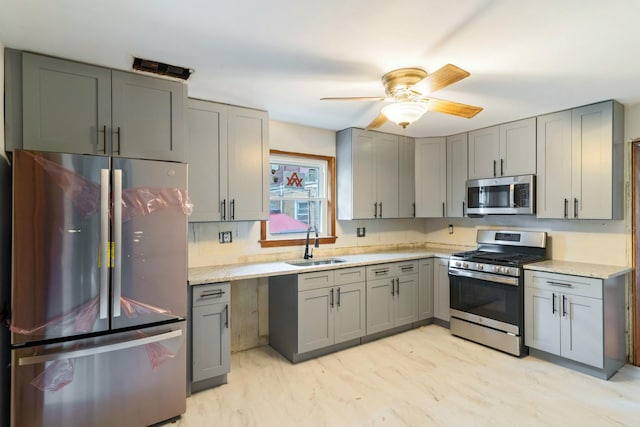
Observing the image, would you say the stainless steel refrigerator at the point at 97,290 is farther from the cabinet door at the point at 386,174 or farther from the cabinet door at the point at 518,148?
the cabinet door at the point at 518,148

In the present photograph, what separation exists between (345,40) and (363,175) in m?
2.11

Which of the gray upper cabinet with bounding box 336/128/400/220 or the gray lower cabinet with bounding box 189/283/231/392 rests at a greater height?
the gray upper cabinet with bounding box 336/128/400/220

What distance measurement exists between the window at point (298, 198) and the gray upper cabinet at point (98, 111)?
135 cm

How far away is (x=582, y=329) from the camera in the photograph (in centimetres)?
280

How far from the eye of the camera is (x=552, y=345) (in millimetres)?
2969

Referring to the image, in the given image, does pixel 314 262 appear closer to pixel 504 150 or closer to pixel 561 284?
pixel 561 284

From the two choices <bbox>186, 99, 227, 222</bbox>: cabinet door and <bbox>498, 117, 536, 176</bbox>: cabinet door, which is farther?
<bbox>498, 117, 536, 176</bbox>: cabinet door

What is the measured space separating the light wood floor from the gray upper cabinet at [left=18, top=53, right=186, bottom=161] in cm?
191

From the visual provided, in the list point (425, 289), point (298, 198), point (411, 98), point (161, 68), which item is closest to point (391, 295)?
point (425, 289)

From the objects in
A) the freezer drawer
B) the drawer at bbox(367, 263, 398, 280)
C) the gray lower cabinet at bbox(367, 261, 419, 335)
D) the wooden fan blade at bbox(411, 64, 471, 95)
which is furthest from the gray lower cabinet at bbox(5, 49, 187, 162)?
the gray lower cabinet at bbox(367, 261, 419, 335)

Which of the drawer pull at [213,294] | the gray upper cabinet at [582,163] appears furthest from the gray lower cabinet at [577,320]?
the drawer pull at [213,294]

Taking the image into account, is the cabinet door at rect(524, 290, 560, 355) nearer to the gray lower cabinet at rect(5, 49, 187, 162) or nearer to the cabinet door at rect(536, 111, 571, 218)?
the cabinet door at rect(536, 111, 571, 218)

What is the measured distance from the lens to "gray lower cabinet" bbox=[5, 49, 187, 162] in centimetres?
195

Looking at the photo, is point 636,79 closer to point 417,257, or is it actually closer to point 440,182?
point 440,182
